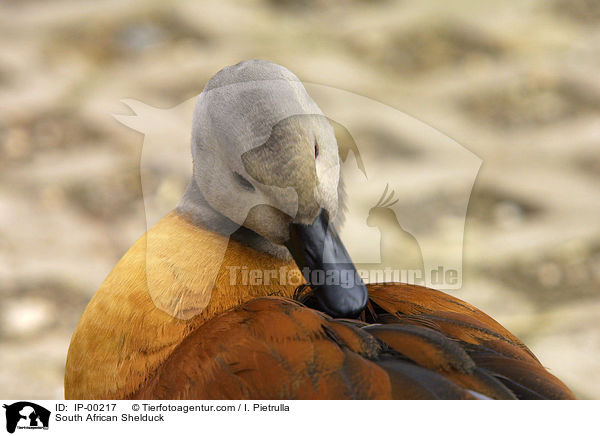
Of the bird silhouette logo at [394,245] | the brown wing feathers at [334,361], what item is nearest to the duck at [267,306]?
the brown wing feathers at [334,361]

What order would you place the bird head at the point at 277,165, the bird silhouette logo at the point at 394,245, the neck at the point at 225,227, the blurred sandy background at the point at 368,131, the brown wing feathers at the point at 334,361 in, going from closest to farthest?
1. the brown wing feathers at the point at 334,361
2. the bird head at the point at 277,165
3. the neck at the point at 225,227
4. the bird silhouette logo at the point at 394,245
5. the blurred sandy background at the point at 368,131

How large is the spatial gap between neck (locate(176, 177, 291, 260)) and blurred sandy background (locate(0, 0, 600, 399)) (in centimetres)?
31

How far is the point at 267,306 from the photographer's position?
0.60 metres

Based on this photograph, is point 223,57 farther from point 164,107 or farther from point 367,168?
point 367,168

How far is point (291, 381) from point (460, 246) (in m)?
0.68

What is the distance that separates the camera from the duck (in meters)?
0.54

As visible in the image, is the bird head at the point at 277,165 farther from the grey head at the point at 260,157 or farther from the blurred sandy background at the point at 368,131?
the blurred sandy background at the point at 368,131

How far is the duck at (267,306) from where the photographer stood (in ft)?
1.77

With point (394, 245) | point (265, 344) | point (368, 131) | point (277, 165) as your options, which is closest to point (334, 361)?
point (265, 344)

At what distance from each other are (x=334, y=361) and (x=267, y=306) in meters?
0.10

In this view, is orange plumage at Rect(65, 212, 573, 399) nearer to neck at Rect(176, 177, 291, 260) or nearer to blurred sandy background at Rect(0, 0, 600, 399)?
neck at Rect(176, 177, 291, 260)

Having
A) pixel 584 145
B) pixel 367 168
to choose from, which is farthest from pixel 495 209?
pixel 367 168
